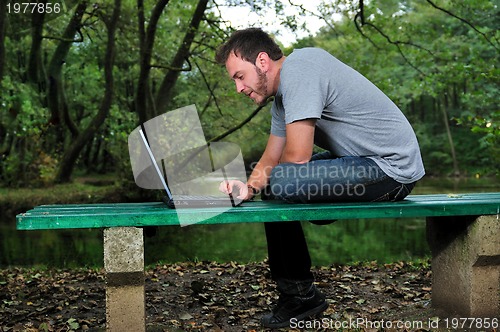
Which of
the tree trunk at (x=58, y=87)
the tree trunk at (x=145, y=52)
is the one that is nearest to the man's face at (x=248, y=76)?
the tree trunk at (x=145, y=52)

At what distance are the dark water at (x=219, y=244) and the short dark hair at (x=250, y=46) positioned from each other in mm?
4979

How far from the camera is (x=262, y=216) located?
9.56 feet

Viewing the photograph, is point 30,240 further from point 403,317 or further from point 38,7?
point 403,317

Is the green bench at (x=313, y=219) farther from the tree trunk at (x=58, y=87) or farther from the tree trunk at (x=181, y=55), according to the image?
the tree trunk at (x=58, y=87)

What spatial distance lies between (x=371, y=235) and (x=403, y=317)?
834 centimetres

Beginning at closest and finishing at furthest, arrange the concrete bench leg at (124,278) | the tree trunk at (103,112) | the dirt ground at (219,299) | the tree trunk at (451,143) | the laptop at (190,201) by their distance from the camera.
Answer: the concrete bench leg at (124,278) < the laptop at (190,201) < the dirt ground at (219,299) < the tree trunk at (103,112) < the tree trunk at (451,143)

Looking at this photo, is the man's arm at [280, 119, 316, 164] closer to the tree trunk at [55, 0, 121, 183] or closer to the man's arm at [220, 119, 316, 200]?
the man's arm at [220, 119, 316, 200]

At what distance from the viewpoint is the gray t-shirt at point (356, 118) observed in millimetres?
3113

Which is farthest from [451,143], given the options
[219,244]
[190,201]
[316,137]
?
[190,201]

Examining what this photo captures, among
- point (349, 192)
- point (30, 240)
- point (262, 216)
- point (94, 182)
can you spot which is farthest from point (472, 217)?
point (94, 182)

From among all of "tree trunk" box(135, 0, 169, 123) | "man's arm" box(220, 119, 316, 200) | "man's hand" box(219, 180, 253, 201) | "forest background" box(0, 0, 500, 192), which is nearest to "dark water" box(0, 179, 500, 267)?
"forest background" box(0, 0, 500, 192)

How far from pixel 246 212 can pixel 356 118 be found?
86cm

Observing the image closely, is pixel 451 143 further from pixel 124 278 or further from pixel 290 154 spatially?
pixel 124 278

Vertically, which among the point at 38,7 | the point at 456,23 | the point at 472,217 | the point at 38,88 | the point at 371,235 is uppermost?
the point at 456,23
